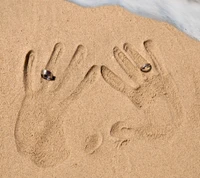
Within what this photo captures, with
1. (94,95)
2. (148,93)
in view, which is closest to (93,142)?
(94,95)

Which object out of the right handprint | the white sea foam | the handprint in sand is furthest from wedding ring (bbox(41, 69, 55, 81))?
the white sea foam

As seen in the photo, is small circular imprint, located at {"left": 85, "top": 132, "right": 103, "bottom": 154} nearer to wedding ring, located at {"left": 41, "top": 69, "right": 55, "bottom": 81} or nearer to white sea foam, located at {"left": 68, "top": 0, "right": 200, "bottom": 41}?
wedding ring, located at {"left": 41, "top": 69, "right": 55, "bottom": 81}

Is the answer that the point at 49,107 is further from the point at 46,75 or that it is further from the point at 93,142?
the point at 93,142

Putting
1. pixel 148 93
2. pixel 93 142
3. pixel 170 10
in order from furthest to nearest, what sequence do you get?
pixel 170 10, pixel 148 93, pixel 93 142

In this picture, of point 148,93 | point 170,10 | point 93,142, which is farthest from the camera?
point 170,10

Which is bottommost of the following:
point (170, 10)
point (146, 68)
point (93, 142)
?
point (93, 142)

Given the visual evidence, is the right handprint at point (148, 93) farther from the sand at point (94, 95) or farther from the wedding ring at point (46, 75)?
the wedding ring at point (46, 75)

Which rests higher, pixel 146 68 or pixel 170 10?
pixel 170 10

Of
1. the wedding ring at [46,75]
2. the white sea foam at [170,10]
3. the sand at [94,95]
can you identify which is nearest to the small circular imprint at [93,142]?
the sand at [94,95]
